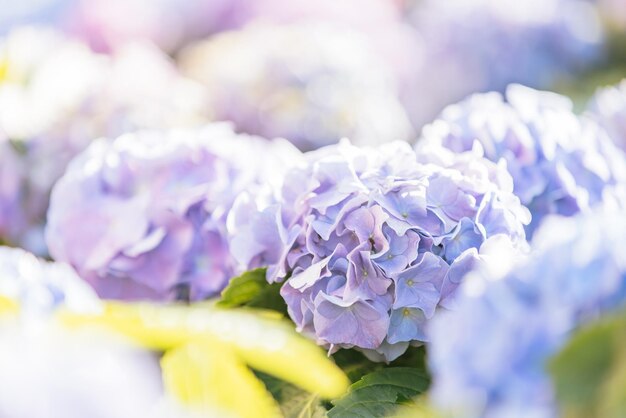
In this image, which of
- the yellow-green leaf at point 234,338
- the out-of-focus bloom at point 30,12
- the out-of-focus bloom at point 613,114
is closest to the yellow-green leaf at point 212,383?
the yellow-green leaf at point 234,338

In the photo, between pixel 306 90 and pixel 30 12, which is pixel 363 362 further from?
pixel 30 12

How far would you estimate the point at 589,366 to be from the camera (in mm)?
237

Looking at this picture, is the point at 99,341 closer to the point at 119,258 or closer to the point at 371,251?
the point at 371,251

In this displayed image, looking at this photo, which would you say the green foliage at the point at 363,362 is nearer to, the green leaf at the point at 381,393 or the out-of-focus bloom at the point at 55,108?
the green leaf at the point at 381,393

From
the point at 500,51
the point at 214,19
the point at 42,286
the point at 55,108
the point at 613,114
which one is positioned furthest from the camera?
the point at 214,19

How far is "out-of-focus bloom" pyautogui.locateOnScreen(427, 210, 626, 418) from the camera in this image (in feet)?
0.79

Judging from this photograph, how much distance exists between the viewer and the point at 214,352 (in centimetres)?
29

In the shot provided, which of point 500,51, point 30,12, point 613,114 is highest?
point 613,114

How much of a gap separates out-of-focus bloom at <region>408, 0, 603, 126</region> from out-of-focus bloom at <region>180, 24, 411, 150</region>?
14 cm

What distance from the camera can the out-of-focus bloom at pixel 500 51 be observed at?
110 centimetres

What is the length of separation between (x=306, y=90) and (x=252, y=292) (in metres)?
0.45

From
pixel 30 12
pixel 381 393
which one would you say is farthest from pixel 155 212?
pixel 30 12

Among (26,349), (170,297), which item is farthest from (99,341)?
(170,297)

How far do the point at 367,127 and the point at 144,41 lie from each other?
43 cm
